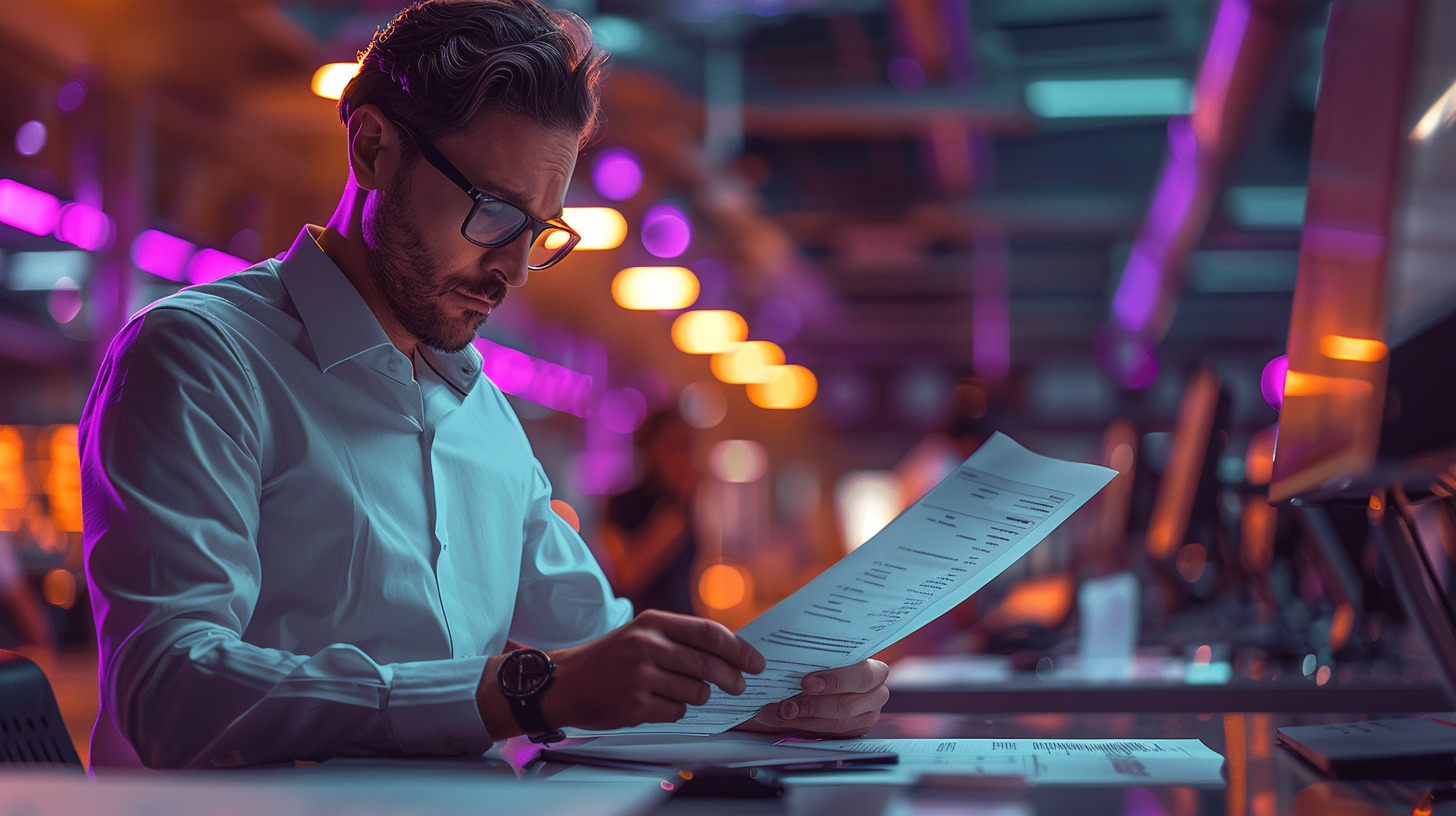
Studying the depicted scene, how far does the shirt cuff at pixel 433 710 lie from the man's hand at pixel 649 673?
0.22 ft

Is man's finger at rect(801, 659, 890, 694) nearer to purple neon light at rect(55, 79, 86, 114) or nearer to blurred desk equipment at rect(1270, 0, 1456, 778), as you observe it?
blurred desk equipment at rect(1270, 0, 1456, 778)

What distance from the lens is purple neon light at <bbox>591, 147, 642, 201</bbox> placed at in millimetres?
7031

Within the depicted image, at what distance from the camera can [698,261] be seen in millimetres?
→ 9977

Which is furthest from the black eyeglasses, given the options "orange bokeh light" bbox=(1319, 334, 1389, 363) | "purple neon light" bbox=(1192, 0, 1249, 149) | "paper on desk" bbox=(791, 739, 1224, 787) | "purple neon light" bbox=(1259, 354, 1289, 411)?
"purple neon light" bbox=(1259, 354, 1289, 411)

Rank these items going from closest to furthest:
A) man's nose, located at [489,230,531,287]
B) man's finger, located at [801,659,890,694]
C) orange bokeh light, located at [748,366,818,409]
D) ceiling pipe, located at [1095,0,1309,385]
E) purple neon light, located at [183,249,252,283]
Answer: man's finger, located at [801,659,890,694] → man's nose, located at [489,230,531,287] → ceiling pipe, located at [1095,0,1309,385] → purple neon light, located at [183,249,252,283] → orange bokeh light, located at [748,366,818,409]

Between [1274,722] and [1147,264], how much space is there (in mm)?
9330

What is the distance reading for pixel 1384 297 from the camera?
80cm

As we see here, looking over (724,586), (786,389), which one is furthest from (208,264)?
(724,586)

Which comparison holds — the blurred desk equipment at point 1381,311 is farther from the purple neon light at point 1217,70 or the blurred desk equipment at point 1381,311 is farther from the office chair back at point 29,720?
Result: the purple neon light at point 1217,70

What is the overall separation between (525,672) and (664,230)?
7623 millimetres

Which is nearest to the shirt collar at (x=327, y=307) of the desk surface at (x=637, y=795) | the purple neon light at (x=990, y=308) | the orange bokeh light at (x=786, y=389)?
the desk surface at (x=637, y=795)

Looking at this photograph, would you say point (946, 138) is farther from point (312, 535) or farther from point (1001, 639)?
point (312, 535)

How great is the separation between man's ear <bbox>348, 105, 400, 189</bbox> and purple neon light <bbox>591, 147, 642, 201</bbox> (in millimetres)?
5689

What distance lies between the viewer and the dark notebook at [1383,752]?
853 mm
